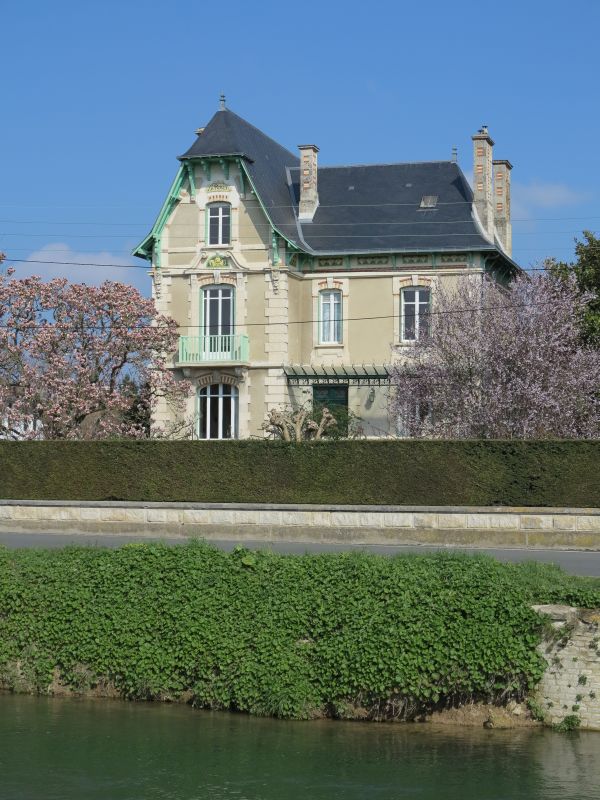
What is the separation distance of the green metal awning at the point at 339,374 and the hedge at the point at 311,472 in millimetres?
9907

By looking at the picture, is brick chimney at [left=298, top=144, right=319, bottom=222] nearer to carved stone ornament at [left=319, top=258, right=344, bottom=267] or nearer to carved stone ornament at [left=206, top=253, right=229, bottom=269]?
carved stone ornament at [left=319, top=258, right=344, bottom=267]

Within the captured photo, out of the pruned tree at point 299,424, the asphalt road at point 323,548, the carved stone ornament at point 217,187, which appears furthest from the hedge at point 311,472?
the carved stone ornament at point 217,187

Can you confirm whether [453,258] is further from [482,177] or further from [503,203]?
[503,203]

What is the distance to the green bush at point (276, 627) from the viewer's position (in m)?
14.6

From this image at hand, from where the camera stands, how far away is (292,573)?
51.7 ft

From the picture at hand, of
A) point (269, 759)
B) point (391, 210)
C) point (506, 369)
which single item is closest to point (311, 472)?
point (506, 369)

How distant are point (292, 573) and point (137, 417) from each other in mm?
26433

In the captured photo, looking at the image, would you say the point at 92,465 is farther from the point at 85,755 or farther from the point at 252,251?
the point at 85,755

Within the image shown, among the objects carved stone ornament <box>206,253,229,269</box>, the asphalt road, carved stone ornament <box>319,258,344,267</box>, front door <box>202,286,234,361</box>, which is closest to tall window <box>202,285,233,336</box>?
front door <box>202,286,234,361</box>

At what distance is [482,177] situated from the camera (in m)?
41.9

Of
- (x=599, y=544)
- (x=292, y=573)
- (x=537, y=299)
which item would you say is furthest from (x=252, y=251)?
(x=292, y=573)

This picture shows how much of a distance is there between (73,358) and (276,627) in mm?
24946

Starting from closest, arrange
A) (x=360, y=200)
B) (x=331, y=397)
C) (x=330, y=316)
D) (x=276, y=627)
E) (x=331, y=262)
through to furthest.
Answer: (x=276, y=627) → (x=331, y=397) → (x=331, y=262) → (x=330, y=316) → (x=360, y=200)

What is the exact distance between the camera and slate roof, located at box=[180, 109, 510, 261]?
41.1 metres
